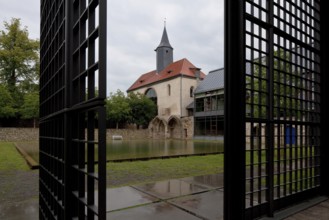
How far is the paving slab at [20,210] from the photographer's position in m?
3.29

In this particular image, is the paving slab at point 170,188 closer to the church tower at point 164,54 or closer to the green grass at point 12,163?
the green grass at point 12,163

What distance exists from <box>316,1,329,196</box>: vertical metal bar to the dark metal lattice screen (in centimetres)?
381

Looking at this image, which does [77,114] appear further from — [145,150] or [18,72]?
[18,72]

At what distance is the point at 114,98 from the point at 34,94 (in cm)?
1360

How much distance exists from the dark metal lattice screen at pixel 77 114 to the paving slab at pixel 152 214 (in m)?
0.91

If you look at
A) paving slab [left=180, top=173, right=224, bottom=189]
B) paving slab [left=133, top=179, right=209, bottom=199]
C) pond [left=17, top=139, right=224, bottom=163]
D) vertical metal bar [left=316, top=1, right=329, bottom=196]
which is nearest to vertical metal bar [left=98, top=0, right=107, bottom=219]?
paving slab [left=133, top=179, right=209, bottom=199]

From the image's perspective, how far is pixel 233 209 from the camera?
2631 millimetres

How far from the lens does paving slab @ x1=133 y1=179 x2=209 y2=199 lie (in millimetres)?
4437

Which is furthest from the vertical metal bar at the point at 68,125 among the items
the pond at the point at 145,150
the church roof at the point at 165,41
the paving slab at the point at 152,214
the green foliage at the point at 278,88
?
the church roof at the point at 165,41

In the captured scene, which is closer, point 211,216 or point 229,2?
point 229,2

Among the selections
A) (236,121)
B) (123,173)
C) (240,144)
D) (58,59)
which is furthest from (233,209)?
(123,173)

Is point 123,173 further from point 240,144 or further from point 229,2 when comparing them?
point 229,2

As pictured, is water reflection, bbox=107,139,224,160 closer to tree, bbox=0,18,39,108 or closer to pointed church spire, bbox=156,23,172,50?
tree, bbox=0,18,39,108

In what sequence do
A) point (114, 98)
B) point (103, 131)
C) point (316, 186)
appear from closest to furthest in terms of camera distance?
point (103, 131), point (316, 186), point (114, 98)
